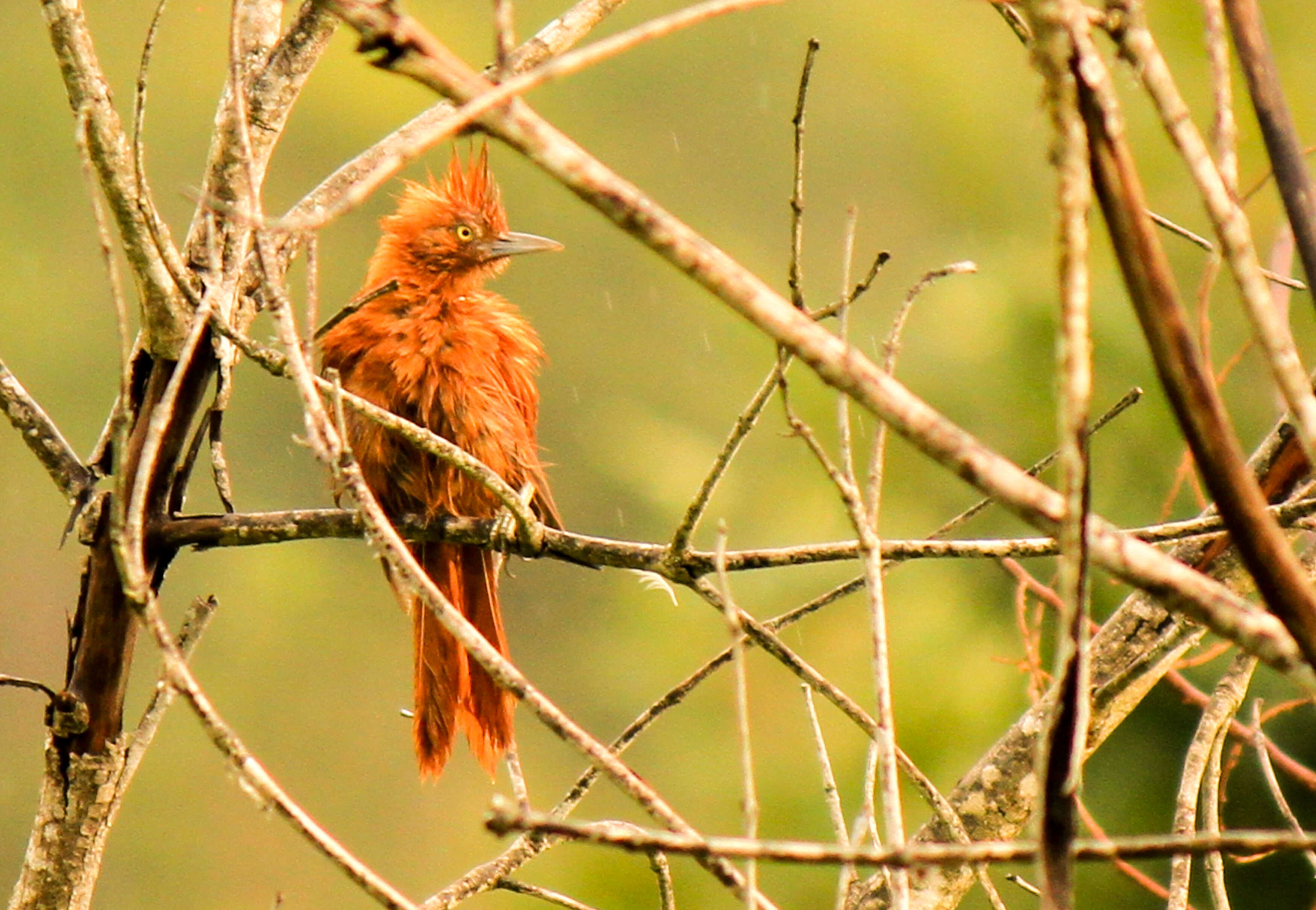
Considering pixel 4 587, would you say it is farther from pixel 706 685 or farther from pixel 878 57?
pixel 878 57

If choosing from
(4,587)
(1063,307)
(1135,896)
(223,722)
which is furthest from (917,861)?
(4,587)

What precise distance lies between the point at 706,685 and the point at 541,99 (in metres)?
12.0

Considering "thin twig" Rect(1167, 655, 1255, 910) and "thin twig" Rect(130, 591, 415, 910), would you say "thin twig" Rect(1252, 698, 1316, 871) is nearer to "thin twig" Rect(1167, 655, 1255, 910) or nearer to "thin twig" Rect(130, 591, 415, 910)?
"thin twig" Rect(1167, 655, 1255, 910)

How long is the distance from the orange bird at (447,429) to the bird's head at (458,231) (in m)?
0.01

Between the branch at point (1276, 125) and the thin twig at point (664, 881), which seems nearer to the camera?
the branch at point (1276, 125)

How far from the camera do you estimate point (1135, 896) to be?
5562mm

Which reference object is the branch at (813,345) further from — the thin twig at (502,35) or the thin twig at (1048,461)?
the thin twig at (1048,461)

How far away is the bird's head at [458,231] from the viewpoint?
13.7 feet

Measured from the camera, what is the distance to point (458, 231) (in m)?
4.25

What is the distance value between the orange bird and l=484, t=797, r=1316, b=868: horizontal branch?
2446mm

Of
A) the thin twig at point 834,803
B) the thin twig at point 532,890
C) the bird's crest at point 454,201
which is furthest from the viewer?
the bird's crest at point 454,201

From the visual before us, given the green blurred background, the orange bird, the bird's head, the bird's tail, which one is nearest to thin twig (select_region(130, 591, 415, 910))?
the orange bird

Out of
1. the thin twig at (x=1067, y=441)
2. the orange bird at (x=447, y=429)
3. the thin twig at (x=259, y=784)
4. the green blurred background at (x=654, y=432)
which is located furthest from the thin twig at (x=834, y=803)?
the green blurred background at (x=654, y=432)

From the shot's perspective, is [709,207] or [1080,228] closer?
[1080,228]
